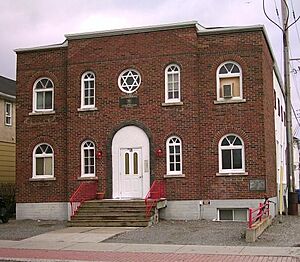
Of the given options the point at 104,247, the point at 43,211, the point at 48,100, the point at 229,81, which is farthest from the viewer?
the point at 48,100

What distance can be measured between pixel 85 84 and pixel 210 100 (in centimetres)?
Result: 559

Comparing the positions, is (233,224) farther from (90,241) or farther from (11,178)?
(11,178)

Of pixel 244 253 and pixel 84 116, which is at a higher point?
pixel 84 116

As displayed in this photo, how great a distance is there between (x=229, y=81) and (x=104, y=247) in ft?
33.9

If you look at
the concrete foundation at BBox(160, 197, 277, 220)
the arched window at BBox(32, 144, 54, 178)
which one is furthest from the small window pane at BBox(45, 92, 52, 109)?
the concrete foundation at BBox(160, 197, 277, 220)

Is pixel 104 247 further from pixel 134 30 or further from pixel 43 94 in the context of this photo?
pixel 43 94

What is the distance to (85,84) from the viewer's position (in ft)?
83.1

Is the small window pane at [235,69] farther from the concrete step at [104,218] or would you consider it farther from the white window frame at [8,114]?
the white window frame at [8,114]

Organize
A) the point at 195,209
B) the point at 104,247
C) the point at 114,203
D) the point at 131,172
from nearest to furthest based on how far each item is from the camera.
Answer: the point at 104,247 → the point at 114,203 → the point at 195,209 → the point at 131,172

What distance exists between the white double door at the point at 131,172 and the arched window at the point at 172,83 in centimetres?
255

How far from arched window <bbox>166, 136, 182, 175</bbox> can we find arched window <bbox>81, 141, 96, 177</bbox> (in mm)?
3390

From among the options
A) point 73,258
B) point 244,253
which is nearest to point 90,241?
point 73,258

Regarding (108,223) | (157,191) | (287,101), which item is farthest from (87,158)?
(287,101)

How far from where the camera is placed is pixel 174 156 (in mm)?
23844
